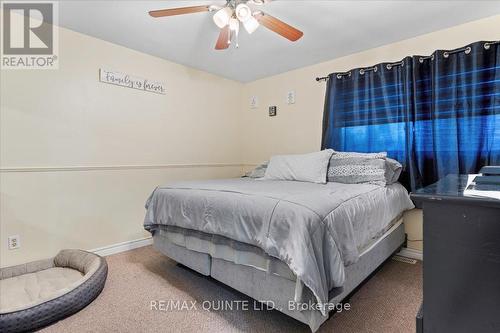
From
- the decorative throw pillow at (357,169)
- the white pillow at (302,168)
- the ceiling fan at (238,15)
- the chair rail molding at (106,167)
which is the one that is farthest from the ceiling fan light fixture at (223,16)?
the chair rail molding at (106,167)

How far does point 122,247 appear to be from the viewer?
9.20ft

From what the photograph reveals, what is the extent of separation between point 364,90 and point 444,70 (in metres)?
0.71

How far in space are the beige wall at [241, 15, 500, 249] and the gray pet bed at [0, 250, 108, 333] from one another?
2.58 meters

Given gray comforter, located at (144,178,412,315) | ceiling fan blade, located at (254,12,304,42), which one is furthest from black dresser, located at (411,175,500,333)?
ceiling fan blade, located at (254,12,304,42)

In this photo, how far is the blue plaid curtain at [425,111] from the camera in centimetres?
215

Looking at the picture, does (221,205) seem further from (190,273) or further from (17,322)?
(17,322)

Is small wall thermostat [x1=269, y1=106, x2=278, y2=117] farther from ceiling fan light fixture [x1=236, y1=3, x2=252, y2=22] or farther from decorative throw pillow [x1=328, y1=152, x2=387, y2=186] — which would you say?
ceiling fan light fixture [x1=236, y1=3, x2=252, y2=22]

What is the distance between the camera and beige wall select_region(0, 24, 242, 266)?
2.20m

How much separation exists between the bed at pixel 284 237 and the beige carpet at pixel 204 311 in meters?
0.17

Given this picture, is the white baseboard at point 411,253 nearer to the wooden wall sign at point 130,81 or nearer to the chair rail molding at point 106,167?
the chair rail molding at point 106,167

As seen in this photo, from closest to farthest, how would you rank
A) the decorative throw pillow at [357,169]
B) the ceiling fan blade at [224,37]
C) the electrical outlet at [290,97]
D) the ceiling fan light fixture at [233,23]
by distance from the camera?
A: the ceiling fan light fixture at [233,23] < the ceiling fan blade at [224,37] < the decorative throw pillow at [357,169] < the electrical outlet at [290,97]

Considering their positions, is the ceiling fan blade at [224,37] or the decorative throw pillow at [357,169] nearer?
the ceiling fan blade at [224,37]

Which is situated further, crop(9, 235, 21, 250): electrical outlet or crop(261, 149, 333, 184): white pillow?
crop(261, 149, 333, 184): white pillow

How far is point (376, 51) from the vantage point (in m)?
2.80
